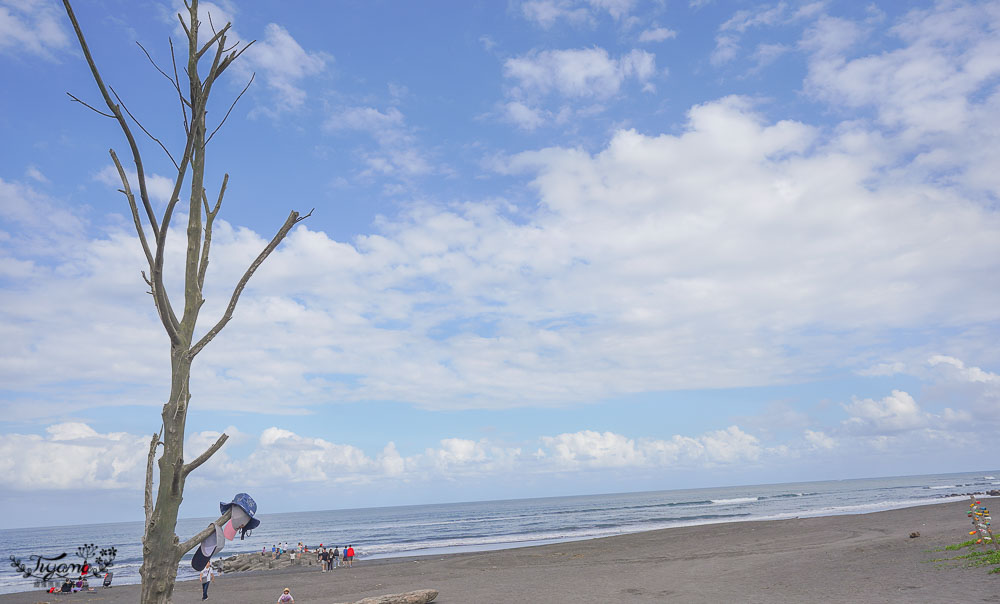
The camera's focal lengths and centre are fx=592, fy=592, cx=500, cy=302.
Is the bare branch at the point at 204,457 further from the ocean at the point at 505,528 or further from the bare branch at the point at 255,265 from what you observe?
the ocean at the point at 505,528

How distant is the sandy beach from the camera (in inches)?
518

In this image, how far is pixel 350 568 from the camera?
31.1m

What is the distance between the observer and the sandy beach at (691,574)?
518 inches

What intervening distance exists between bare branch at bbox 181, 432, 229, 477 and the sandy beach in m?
12.6

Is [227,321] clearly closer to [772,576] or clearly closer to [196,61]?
[196,61]

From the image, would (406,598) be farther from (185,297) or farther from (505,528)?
(505,528)

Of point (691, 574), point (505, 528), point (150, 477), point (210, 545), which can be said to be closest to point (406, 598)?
point (691, 574)

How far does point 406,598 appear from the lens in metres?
14.9

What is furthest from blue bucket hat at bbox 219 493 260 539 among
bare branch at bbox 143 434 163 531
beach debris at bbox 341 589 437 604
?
beach debris at bbox 341 589 437 604

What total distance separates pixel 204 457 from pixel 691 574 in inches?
746

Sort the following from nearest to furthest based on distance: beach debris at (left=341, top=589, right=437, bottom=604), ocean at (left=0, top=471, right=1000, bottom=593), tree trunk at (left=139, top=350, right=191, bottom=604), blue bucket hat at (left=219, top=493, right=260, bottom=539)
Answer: tree trunk at (left=139, top=350, right=191, bottom=604), blue bucket hat at (left=219, top=493, right=260, bottom=539), beach debris at (left=341, top=589, right=437, bottom=604), ocean at (left=0, top=471, right=1000, bottom=593)

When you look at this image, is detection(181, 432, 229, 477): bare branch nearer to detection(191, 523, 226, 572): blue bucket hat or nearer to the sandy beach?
detection(191, 523, 226, 572): blue bucket hat

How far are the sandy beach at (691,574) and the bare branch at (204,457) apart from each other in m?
12.6

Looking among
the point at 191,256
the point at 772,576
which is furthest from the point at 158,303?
the point at 772,576
